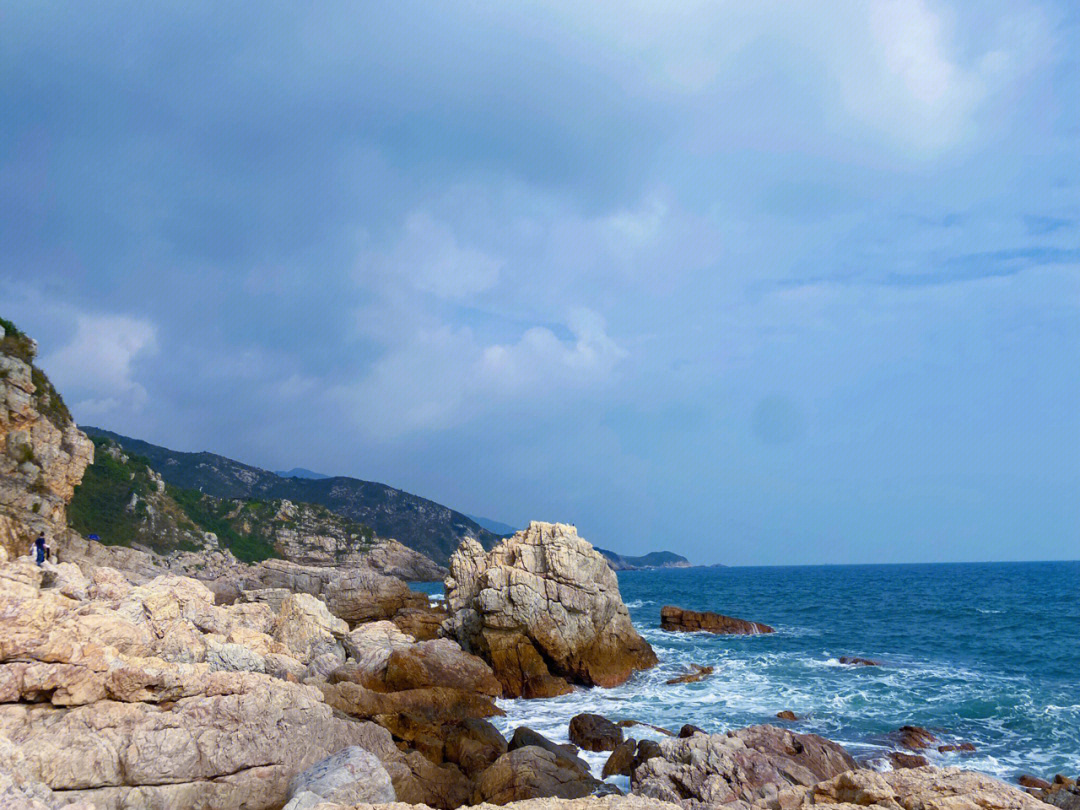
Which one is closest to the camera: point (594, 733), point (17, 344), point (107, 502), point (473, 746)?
point (473, 746)

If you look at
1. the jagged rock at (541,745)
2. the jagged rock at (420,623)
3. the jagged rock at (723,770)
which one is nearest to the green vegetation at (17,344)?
the jagged rock at (420,623)

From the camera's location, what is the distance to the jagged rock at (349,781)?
36.8 ft

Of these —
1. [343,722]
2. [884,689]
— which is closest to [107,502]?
[343,722]

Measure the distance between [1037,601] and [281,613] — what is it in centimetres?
7688

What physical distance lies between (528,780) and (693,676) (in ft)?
65.4

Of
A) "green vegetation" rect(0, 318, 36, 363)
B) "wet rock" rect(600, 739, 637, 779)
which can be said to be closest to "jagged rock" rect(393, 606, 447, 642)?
"wet rock" rect(600, 739, 637, 779)

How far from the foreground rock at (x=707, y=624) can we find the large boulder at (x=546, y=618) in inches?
630

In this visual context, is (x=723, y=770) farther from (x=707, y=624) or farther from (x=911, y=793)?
(x=707, y=624)

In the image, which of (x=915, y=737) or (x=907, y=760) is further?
(x=915, y=737)

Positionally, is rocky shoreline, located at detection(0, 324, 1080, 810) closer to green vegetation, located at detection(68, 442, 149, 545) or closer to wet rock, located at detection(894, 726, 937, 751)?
wet rock, located at detection(894, 726, 937, 751)

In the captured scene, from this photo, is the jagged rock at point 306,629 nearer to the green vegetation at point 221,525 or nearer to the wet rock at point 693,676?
the wet rock at point 693,676

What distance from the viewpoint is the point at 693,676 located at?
33094 mm

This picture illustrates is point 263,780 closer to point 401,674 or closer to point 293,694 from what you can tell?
point 293,694

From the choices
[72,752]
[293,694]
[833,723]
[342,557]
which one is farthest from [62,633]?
[342,557]
